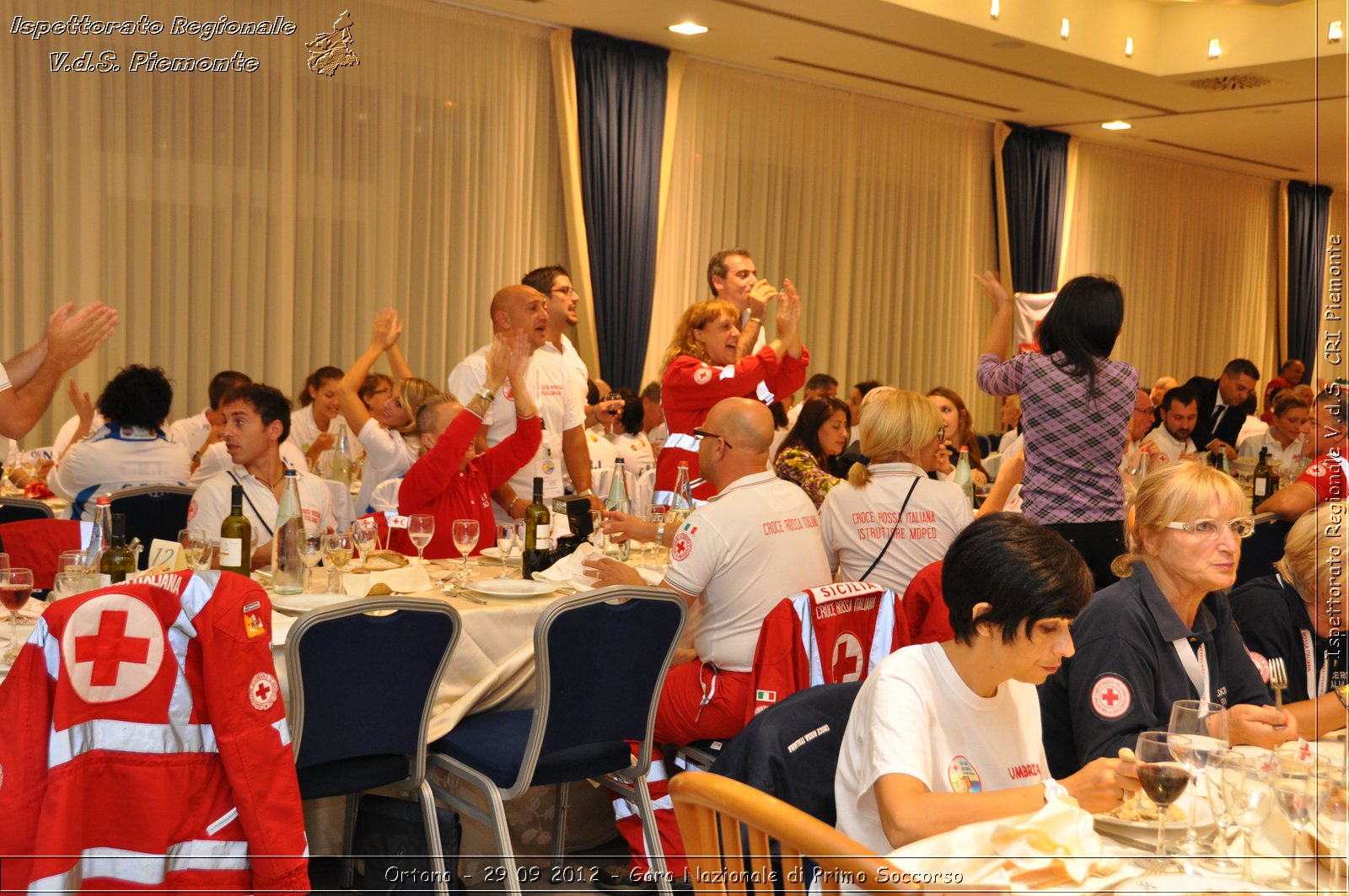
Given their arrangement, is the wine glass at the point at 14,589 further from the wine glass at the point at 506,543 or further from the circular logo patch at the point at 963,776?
the circular logo patch at the point at 963,776

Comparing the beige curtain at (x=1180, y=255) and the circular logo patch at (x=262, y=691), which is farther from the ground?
the beige curtain at (x=1180, y=255)

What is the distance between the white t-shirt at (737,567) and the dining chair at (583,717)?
0.75ft

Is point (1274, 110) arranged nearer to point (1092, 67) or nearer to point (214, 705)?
point (1092, 67)

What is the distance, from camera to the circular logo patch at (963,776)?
2.02 m

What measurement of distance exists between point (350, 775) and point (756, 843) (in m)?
1.77

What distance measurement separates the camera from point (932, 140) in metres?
11.7

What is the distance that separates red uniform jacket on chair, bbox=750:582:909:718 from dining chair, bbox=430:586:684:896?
35cm

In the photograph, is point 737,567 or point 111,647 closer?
point 111,647

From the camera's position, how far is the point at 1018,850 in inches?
64.1

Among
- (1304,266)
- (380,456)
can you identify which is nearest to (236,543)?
(380,456)

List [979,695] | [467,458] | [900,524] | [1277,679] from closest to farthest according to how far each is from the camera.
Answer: [979,695], [1277,679], [900,524], [467,458]

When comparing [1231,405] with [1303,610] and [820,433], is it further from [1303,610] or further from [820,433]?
[1303,610]

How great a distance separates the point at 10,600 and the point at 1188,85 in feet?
32.0

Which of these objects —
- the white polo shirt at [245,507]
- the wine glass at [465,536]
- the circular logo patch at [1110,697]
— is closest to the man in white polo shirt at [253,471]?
the white polo shirt at [245,507]
